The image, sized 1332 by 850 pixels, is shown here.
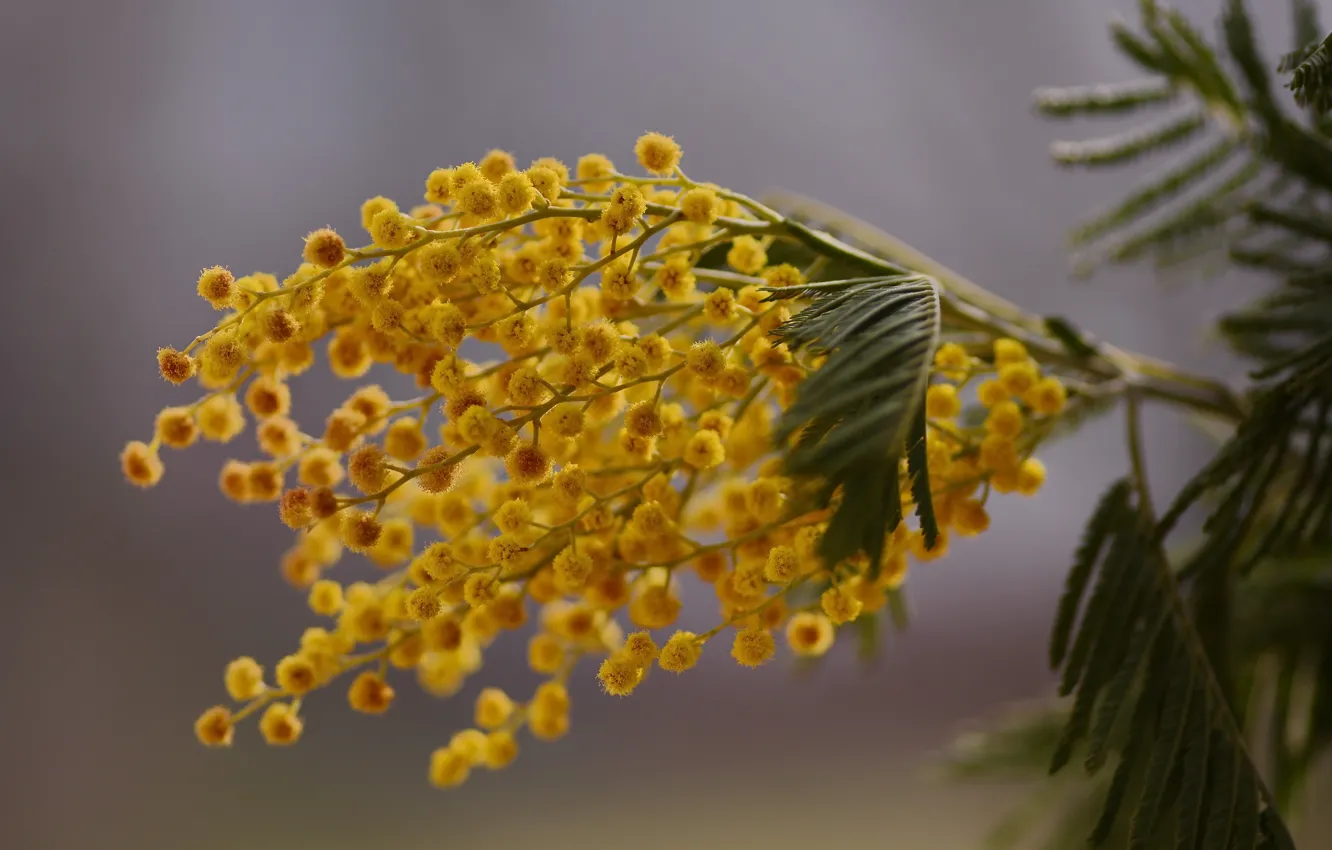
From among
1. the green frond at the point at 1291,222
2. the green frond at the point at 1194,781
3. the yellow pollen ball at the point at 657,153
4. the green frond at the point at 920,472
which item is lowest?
the green frond at the point at 1194,781

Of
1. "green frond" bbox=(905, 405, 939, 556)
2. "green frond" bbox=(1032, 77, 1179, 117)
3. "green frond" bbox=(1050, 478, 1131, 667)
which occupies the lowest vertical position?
"green frond" bbox=(1050, 478, 1131, 667)

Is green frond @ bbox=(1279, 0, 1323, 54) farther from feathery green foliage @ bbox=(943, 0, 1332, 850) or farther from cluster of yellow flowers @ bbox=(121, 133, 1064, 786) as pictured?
cluster of yellow flowers @ bbox=(121, 133, 1064, 786)

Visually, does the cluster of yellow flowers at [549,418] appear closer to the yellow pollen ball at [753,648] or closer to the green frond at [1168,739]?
the yellow pollen ball at [753,648]

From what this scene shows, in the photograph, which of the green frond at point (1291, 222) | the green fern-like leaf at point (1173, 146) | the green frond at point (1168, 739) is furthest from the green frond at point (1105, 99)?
the green frond at point (1168, 739)

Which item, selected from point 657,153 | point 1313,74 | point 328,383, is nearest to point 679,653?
point 657,153

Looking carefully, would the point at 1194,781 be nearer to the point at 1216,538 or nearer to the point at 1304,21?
the point at 1216,538

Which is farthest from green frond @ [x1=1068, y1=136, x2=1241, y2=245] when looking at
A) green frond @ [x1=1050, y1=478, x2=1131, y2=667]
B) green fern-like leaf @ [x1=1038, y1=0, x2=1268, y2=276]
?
green frond @ [x1=1050, y1=478, x2=1131, y2=667]
